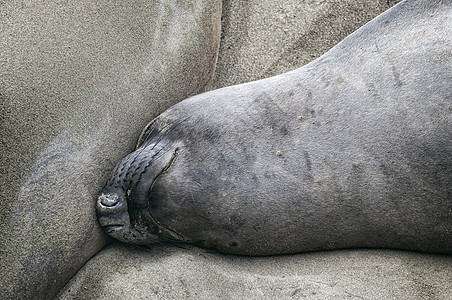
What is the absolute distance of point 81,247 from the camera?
1892 mm

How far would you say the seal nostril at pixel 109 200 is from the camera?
1.93 m

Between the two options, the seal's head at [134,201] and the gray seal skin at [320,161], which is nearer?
the gray seal skin at [320,161]

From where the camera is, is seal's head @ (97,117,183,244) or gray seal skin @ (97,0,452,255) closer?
gray seal skin @ (97,0,452,255)

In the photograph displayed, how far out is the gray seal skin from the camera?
1725 millimetres

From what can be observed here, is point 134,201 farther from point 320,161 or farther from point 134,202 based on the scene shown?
point 320,161

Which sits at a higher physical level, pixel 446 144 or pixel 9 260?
pixel 9 260

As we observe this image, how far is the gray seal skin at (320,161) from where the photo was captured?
172 cm

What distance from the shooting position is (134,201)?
1914 mm

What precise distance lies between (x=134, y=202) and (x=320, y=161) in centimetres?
67

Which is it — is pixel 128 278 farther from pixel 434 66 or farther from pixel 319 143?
pixel 434 66

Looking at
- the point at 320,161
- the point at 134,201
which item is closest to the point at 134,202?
the point at 134,201

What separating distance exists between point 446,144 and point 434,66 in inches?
10.2

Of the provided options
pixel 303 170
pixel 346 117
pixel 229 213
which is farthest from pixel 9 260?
pixel 346 117

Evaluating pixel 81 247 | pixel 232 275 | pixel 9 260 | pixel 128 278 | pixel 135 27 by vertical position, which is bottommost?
pixel 232 275
